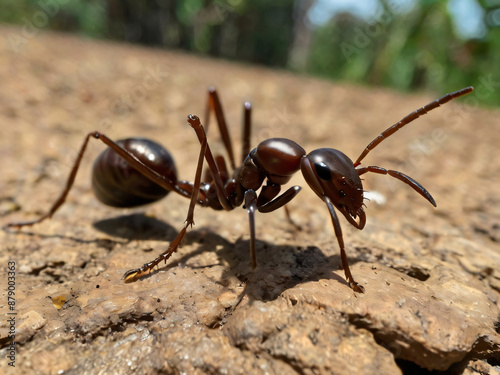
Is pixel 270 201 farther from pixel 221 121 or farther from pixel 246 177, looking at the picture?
pixel 221 121

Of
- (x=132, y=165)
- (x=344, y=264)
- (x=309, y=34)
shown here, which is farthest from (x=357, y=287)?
(x=309, y=34)

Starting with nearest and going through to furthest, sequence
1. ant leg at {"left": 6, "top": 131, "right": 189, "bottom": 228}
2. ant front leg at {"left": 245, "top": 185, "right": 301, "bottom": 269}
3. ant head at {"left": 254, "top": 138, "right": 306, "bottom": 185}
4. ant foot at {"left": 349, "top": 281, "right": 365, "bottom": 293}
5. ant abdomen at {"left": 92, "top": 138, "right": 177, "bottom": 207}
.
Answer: ant foot at {"left": 349, "top": 281, "right": 365, "bottom": 293}, ant front leg at {"left": 245, "top": 185, "right": 301, "bottom": 269}, ant head at {"left": 254, "top": 138, "right": 306, "bottom": 185}, ant leg at {"left": 6, "top": 131, "right": 189, "bottom": 228}, ant abdomen at {"left": 92, "top": 138, "right": 177, "bottom": 207}

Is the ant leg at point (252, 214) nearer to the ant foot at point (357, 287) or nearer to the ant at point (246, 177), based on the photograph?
the ant at point (246, 177)

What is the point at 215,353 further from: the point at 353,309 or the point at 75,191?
the point at 75,191

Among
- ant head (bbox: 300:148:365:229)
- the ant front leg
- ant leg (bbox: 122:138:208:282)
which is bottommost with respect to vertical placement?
ant leg (bbox: 122:138:208:282)

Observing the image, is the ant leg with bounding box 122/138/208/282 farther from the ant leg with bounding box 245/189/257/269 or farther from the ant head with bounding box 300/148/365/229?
the ant head with bounding box 300/148/365/229

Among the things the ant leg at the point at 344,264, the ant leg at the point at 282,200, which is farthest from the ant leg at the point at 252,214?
the ant leg at the point at 344,264

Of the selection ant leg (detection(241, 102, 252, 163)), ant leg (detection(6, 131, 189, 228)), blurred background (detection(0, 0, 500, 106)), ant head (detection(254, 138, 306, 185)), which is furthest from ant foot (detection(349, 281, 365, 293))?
blurred background (detection(0, 0, 500, 106))
